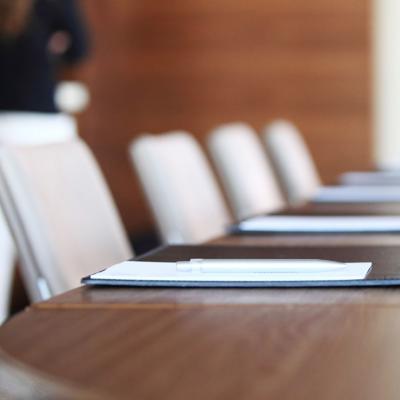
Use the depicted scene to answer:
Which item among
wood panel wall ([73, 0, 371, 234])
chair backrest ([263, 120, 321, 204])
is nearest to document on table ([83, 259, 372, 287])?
chair backrest ([263, 120, 321, 204])

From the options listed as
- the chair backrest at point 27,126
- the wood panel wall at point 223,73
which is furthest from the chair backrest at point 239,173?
the wood panel wall at point 223,73

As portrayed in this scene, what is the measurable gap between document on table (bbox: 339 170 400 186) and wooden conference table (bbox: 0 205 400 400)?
6.50ft

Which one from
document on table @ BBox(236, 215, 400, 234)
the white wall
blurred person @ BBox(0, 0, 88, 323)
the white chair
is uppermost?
blurred person @ BBox(0, 0, 88, 323)

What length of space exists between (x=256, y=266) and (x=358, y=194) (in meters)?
1.49

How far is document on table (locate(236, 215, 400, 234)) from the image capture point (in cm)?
196

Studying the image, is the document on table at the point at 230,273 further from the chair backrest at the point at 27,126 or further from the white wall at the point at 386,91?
the white wall at the point at 386,91

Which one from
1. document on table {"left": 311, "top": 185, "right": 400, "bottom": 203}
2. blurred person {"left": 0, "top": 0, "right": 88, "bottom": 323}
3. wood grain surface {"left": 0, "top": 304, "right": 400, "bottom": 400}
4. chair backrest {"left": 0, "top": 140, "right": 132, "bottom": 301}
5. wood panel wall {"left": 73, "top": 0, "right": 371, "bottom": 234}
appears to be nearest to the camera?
wood grain surface {"left": 0, "top": 304, "right": 400, "bottom": 400}

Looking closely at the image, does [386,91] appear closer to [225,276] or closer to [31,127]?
[31,127]

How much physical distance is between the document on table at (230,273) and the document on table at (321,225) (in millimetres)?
575

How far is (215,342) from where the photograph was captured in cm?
100

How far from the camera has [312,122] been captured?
674cm

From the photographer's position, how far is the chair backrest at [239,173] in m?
3.30

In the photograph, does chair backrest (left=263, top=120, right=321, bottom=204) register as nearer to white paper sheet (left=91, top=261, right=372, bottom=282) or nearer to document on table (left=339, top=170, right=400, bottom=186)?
document on table (left=339, top=170, right=400, bottom=186)

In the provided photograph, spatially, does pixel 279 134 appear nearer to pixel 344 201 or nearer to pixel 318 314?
pixel 344 201
